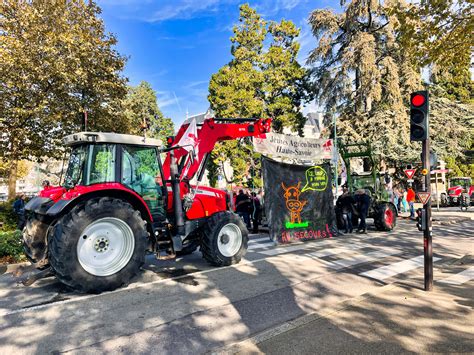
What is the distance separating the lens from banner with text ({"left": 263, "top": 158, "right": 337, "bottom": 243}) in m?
9.94

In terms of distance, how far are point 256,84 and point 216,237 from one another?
2183 centimetres

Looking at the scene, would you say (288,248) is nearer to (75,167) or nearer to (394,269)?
(394,269)

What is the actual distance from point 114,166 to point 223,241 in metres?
2.74

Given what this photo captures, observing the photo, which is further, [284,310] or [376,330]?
[284,310]

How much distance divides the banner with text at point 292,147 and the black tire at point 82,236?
16.5ft

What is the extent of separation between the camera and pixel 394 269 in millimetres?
6883

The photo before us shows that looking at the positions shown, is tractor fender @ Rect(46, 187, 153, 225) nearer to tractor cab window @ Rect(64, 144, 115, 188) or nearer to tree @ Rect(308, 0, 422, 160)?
tractor cab window @ Rect(64, 144, 115, 188)

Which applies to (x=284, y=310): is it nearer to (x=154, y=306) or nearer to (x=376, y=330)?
(x=376, y=330)

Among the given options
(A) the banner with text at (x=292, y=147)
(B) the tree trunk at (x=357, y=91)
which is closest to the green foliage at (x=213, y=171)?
(B) the tree trunk at (x=357, y=91)

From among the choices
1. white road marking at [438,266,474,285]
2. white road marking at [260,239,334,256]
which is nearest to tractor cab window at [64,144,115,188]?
white road marking at [260,239,334,256]

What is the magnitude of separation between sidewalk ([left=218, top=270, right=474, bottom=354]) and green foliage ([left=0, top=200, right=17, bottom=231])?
11155 mm

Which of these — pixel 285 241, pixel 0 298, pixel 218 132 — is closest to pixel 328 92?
pixel 285 241

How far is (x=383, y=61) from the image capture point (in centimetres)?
2275

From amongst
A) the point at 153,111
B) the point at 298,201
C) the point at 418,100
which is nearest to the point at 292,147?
the point at 298,201
